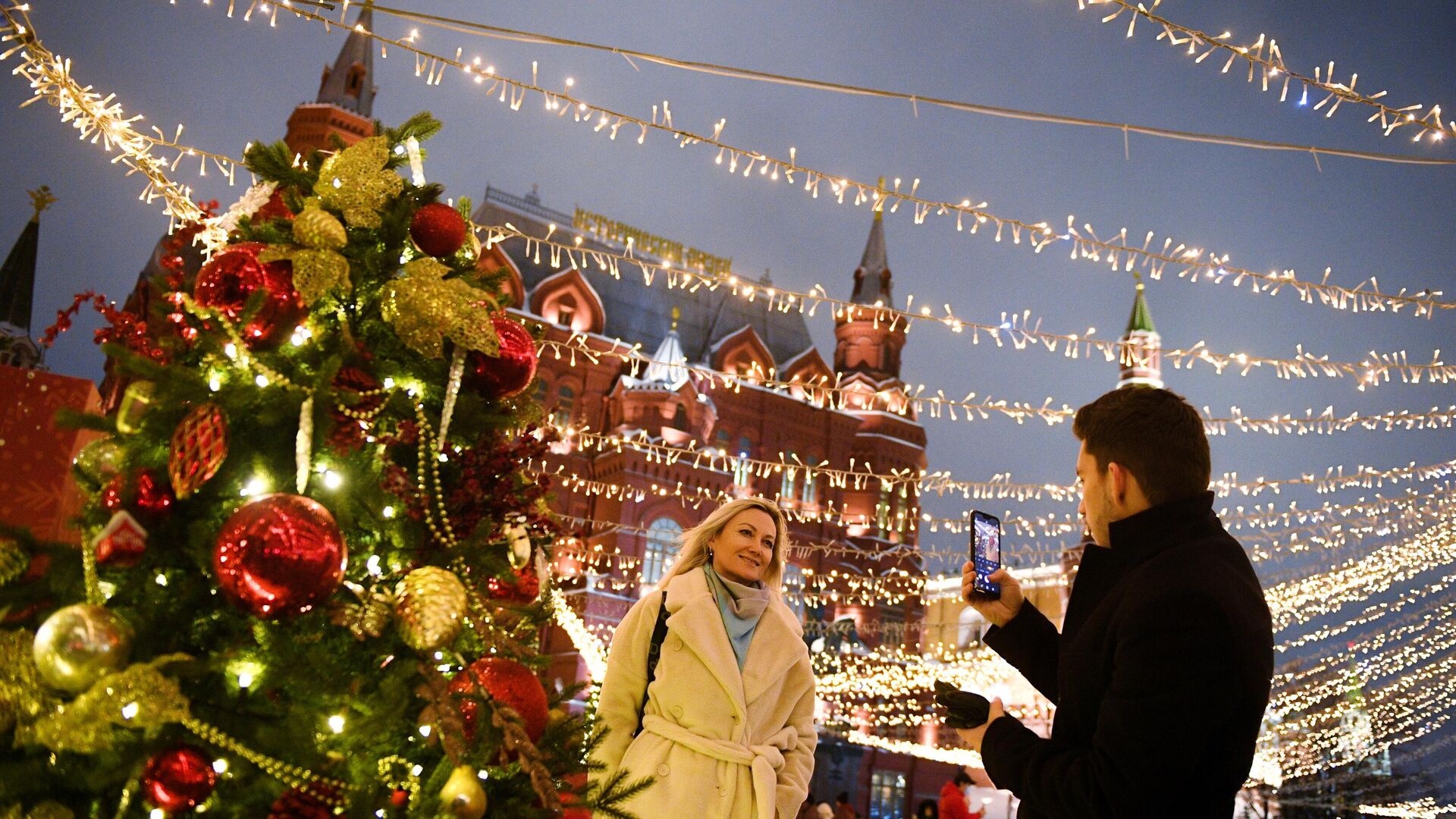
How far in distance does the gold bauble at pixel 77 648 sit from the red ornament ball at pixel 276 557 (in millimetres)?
213

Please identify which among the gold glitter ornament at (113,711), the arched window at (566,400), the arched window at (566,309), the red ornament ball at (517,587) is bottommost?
the gold glitter ornament at (113,711)

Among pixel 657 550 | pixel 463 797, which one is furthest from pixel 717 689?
pixel 657 550

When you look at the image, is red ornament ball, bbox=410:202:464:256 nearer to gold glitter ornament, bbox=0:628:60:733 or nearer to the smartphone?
gold glitter ornament, bbox=0:628:60:733

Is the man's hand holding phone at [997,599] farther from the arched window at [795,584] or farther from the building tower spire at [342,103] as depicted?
the building tower spire at [342,103]

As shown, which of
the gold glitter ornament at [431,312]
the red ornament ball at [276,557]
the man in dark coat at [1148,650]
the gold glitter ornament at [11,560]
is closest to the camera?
the man in dark coat at [1148,650]

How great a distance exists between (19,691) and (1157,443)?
234 cm

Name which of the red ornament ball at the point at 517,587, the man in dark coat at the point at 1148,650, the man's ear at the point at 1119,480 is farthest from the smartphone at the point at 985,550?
the red ornament ball at the point at 517,587

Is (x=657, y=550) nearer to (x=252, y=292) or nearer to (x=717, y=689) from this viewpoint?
(x=717, y=689)

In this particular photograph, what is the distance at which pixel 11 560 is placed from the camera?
207cm

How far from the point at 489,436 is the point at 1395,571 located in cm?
1172

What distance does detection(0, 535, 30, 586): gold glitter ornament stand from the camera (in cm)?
205

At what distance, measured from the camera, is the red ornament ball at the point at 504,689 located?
223 centimetres

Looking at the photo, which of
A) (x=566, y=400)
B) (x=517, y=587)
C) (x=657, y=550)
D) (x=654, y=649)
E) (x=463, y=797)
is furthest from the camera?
(x=566, y=400)

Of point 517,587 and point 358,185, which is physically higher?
point 358,185
